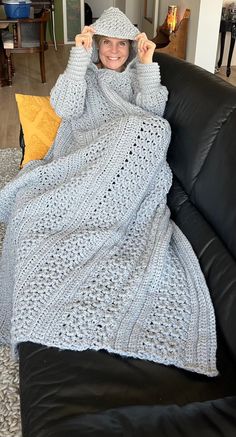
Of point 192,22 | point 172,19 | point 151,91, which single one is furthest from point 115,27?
point 172,19

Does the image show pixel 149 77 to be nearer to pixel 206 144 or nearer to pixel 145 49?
pixel 145 49

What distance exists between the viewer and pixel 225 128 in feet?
4.53

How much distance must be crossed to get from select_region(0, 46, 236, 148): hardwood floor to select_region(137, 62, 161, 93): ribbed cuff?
1.80 m

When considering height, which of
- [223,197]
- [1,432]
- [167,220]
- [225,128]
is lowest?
[1,432]

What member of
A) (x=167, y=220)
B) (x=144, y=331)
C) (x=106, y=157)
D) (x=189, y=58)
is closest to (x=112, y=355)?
(x=144, y=331)

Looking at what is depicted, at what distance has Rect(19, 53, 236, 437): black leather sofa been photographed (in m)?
0.89

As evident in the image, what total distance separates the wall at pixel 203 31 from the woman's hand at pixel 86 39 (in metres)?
2.16

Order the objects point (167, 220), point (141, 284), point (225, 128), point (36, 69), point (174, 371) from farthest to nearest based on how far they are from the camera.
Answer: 1. point (36, 69)
2. point (167, 220)
3. point (225, 128)
4. point (141, 284)
5. point (174, 371)

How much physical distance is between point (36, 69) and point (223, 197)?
190 inches

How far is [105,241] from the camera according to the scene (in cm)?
137

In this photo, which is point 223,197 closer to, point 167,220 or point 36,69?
point 167,220

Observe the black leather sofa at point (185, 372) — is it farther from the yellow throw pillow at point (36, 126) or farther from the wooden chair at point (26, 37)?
the wooden chair at point (26, 37)

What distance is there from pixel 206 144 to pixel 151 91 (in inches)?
16.6

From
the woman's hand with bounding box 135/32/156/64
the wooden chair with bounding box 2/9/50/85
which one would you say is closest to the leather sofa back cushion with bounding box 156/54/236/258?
the woman's hand with bounding box 135/32/156/64
